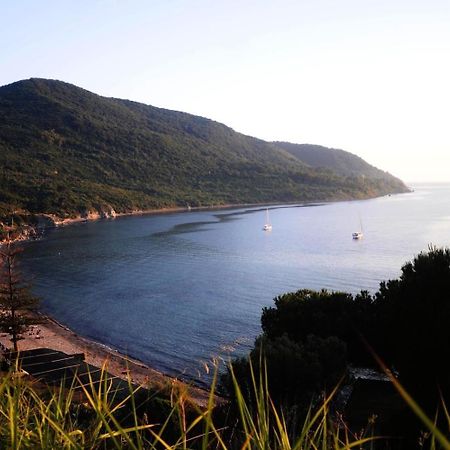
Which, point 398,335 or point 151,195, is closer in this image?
point 398,335

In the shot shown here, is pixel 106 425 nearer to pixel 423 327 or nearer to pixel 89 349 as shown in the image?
pixel 423 327

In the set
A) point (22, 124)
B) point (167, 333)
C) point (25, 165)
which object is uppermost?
point (22, 124)

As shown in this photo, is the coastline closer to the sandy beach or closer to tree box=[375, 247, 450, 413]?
the sandy beach

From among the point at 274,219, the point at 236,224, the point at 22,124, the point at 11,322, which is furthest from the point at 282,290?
the point at 22,124

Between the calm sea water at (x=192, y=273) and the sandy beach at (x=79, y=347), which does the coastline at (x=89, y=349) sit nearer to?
the sandy beach at (x=79, y=347)

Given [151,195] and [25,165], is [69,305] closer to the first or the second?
[25,165]

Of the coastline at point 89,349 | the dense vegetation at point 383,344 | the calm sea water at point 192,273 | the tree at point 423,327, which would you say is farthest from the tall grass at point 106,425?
the coastline at point 89,349
